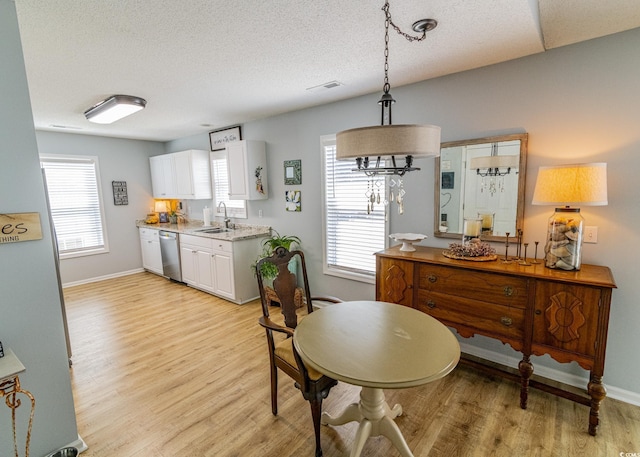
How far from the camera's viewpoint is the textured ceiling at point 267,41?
162 centimetres

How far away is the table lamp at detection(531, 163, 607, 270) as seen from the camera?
1.85 meters

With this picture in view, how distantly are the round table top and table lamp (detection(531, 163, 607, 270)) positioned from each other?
1073 mm

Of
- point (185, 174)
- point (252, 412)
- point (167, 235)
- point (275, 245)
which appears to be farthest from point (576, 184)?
point (167, 235)

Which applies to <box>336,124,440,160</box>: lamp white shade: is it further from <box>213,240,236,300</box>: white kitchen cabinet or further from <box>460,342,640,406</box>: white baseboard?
<box>213,240,236,300</box>: white kitchen cabinet

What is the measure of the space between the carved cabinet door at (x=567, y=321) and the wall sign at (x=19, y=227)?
300 cm

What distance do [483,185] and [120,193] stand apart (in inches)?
229

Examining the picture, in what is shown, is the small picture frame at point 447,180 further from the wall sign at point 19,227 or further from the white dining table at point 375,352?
the wall sign at point 19,227

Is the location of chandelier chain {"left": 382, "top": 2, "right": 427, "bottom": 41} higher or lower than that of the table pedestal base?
higher

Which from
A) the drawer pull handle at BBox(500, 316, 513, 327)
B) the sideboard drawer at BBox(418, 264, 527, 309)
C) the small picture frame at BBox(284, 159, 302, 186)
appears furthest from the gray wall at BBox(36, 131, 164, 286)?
the drawer pull handle at BBox(500, 316, 513, 327)

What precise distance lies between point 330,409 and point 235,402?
0.70 metres

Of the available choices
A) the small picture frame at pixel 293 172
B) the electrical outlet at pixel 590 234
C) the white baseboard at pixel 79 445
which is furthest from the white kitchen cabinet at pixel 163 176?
the electrical outlet at pixel 590 234

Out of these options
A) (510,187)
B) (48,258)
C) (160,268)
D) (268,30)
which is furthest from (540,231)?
(160,268)

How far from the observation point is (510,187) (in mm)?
2381

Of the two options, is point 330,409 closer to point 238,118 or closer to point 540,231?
point 540,231
